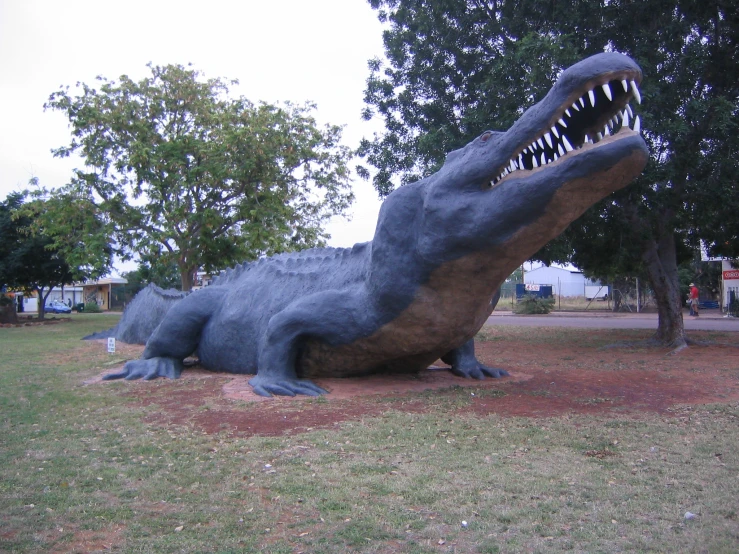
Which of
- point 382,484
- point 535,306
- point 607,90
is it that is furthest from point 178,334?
point 535,306

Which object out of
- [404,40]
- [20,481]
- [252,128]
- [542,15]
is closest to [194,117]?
[252,128]

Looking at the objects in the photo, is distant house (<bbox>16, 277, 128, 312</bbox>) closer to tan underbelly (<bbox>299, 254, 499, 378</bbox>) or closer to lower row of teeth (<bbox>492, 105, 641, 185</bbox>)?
tan underbelly (<bbox>299, 254, 499, 378</bbox>)

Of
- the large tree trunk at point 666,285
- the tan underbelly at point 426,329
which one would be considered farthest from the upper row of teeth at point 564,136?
the large tree trunk at point 666,285

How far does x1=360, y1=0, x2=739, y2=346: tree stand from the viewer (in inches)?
380

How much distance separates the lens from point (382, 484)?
3.44 meters

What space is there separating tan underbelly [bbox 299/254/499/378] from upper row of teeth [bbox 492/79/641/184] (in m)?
0.85

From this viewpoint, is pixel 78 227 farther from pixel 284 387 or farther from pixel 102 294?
pixel 102 294

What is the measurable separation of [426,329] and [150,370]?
3.65 metres

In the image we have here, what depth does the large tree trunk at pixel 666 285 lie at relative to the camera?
1143 centimetres

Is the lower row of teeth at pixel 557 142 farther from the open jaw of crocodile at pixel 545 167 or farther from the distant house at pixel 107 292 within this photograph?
the distant house at pixel 107 292

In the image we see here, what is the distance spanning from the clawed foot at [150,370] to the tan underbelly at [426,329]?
6.33ft

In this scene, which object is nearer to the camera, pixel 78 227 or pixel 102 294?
pixel 78 227

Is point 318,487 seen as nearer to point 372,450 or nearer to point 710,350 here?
point 372,450

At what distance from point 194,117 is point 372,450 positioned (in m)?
15.2
